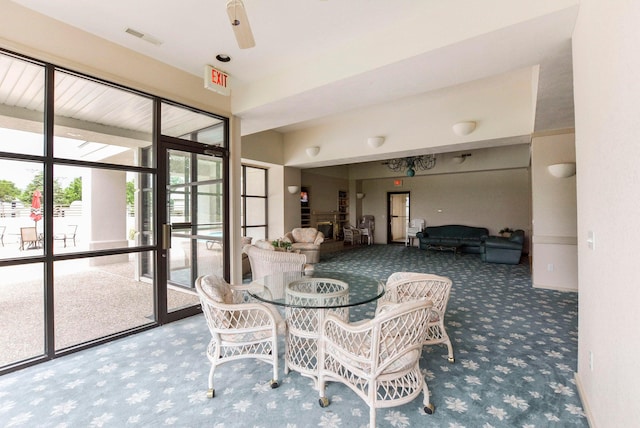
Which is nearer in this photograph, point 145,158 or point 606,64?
point 606,64

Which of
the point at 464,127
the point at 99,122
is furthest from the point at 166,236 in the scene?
the point at 464,127

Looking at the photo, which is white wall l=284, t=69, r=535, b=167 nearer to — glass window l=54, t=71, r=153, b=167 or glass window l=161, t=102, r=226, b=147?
glass window l=161, t=102, r=226, b=147

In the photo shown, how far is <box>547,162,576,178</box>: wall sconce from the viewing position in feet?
15.4

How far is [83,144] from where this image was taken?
328 cm

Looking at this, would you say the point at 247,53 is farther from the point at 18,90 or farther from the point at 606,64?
the point at 606,64

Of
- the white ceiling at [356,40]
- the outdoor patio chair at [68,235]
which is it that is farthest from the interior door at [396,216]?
the outdoor patio chair at [68,235]

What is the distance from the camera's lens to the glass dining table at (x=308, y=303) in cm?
234

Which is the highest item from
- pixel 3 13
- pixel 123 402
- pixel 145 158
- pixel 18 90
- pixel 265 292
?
pixel 3 13

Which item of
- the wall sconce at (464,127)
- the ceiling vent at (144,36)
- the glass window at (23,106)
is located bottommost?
the glass window at (23,106)

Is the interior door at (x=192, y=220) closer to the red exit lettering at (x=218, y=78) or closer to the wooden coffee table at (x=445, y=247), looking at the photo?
the red exit lettering at (x=218, y=78)

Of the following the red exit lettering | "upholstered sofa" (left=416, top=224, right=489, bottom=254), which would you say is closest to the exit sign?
the red exit lettering

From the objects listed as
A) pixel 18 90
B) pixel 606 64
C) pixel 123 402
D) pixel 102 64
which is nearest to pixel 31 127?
pixel 18 90

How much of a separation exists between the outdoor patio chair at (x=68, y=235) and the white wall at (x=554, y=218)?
6.83m

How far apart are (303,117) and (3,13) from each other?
3.20m
